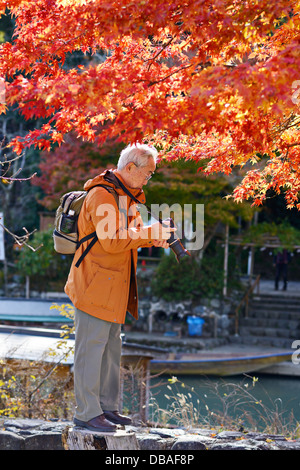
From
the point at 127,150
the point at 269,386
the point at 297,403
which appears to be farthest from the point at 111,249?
the point at 269,386

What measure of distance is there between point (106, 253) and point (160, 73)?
110 centimetres

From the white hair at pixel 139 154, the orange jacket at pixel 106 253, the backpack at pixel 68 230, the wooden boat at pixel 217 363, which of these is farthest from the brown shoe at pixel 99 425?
the wooden boat at pixel 217 363

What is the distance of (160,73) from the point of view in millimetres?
3340

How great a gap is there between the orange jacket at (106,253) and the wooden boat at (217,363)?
23.7ft

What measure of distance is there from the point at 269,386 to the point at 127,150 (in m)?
8.42

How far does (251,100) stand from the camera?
2482 millimetres

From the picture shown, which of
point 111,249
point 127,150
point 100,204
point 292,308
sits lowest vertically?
point 292,308

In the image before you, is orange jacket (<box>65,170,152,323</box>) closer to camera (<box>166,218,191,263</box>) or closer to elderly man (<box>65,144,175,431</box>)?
elderly man (<box>65,144,175,431</box>)

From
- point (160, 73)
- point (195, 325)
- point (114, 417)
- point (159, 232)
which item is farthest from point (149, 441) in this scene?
point (195, 325)

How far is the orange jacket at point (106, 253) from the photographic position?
9.61ft

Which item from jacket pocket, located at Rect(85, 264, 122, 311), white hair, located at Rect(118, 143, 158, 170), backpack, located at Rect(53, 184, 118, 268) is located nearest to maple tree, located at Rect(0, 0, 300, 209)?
white hair, located at Rect(118, 143, 158, 170)

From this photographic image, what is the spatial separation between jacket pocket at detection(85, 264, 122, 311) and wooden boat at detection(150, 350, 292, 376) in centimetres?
726

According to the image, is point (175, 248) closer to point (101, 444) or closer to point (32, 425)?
point (101, 444)

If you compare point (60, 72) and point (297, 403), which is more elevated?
point (60, 72)
